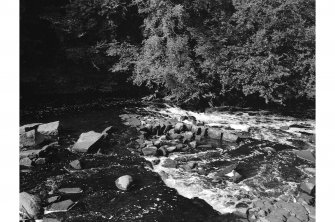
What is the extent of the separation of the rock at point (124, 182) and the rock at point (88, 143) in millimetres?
2549

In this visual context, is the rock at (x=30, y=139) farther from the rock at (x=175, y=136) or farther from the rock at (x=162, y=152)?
the rock at (x=175, y=136)

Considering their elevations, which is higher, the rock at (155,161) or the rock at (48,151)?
the rock at (48,151)

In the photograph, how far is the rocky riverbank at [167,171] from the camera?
7961 millimetres

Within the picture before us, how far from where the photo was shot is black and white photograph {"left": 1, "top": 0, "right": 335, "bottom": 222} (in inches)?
330

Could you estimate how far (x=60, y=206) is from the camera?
26.3 ft

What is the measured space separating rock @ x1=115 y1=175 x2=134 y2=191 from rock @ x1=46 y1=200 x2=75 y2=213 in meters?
1.52

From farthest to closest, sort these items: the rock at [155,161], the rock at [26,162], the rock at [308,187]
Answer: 1. the rock at [155,161]
2. the rock at [26,162]
3. the rock at [308,187]

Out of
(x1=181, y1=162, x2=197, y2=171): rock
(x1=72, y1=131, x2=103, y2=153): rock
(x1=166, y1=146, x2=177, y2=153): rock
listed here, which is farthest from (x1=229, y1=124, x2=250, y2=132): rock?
(x1=72, y1=131, x2=103, y2=153): rock

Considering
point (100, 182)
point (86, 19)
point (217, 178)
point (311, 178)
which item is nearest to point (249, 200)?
point (217, 178)

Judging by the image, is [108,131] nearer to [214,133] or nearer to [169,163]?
[169,163]

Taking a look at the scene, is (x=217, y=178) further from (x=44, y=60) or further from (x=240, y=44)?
(x=44, y=60)

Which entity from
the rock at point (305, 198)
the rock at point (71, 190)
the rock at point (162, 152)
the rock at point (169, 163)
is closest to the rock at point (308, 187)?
the rock at point (305, 198)

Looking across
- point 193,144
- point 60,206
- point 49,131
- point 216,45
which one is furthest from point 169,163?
point 216,45

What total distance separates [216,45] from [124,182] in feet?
32.2
